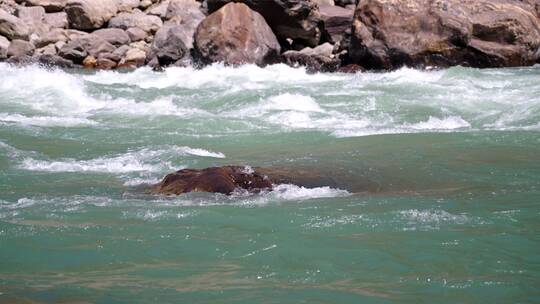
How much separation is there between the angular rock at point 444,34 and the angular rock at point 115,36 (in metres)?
8.39

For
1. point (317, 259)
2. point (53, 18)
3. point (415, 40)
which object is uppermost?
point (317, 259)

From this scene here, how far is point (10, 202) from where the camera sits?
5938 millimetres

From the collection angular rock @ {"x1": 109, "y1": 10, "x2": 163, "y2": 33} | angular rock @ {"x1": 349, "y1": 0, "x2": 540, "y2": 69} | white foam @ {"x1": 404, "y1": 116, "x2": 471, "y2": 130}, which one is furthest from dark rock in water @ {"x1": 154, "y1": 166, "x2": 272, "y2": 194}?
angular rock @ {"x1": 109, "y1": 10, "x2": 163, "y2": 33}

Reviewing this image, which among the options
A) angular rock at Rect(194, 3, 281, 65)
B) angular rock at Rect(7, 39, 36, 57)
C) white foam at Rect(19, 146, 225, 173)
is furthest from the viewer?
angular rock at Rect(7, 39, 36, 57)

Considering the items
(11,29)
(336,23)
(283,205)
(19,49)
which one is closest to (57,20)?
(11,29)

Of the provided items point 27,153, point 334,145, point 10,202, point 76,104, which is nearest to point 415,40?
point 76,104

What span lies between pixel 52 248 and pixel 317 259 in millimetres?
1639

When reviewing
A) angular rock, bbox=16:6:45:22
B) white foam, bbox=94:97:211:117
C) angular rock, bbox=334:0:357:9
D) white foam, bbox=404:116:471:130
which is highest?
white foam, bbox=404:116:471:130

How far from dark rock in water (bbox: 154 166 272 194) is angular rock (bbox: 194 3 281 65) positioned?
11.5 metres

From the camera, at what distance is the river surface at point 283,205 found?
13.1 feet

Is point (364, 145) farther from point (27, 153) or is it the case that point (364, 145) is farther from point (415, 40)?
point (415, 40)

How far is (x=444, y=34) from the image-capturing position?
55.4 ft

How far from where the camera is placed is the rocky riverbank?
17016 mm

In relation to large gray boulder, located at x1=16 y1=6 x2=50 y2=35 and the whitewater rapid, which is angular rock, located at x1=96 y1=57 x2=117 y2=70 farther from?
the whitewater rapid
